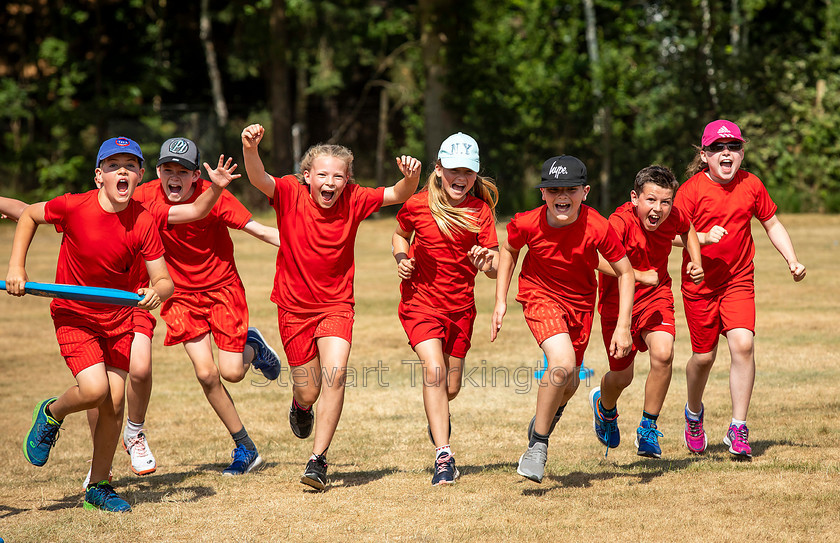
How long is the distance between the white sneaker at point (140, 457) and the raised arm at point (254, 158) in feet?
5.92

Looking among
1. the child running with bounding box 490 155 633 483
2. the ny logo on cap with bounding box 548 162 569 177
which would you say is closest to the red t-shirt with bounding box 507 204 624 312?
the child running with bounding box 490 155 633 483

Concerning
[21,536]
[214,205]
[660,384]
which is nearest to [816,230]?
[660,384]

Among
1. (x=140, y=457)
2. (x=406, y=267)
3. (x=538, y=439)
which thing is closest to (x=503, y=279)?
(x=406, y=267)

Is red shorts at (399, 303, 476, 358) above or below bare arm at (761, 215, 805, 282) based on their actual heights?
below

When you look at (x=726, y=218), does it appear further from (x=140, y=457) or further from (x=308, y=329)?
(x=140, y=457)

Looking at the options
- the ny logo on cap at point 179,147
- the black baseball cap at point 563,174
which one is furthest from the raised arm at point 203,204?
the black baseball cap at point 563,174

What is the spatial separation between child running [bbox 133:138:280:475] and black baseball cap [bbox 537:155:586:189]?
6.10ft

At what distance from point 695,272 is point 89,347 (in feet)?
11.7

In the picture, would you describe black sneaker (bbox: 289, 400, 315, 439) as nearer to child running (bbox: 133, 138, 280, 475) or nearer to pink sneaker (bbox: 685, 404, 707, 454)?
child running (bbox: 133, 138, 280, 475)

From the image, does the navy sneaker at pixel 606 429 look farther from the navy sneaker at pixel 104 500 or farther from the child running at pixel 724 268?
the navy sneaker at pixel 104 500

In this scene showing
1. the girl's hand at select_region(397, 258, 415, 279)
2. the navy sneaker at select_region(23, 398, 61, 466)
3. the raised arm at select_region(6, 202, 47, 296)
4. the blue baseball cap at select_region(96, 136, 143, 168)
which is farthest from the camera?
the girl's hand at select_region(397, 258, 415, 279)

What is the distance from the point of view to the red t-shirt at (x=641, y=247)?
20.3 ft

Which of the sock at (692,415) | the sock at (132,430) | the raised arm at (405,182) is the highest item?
the raised arm at (405,182)

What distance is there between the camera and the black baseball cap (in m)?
5.66
